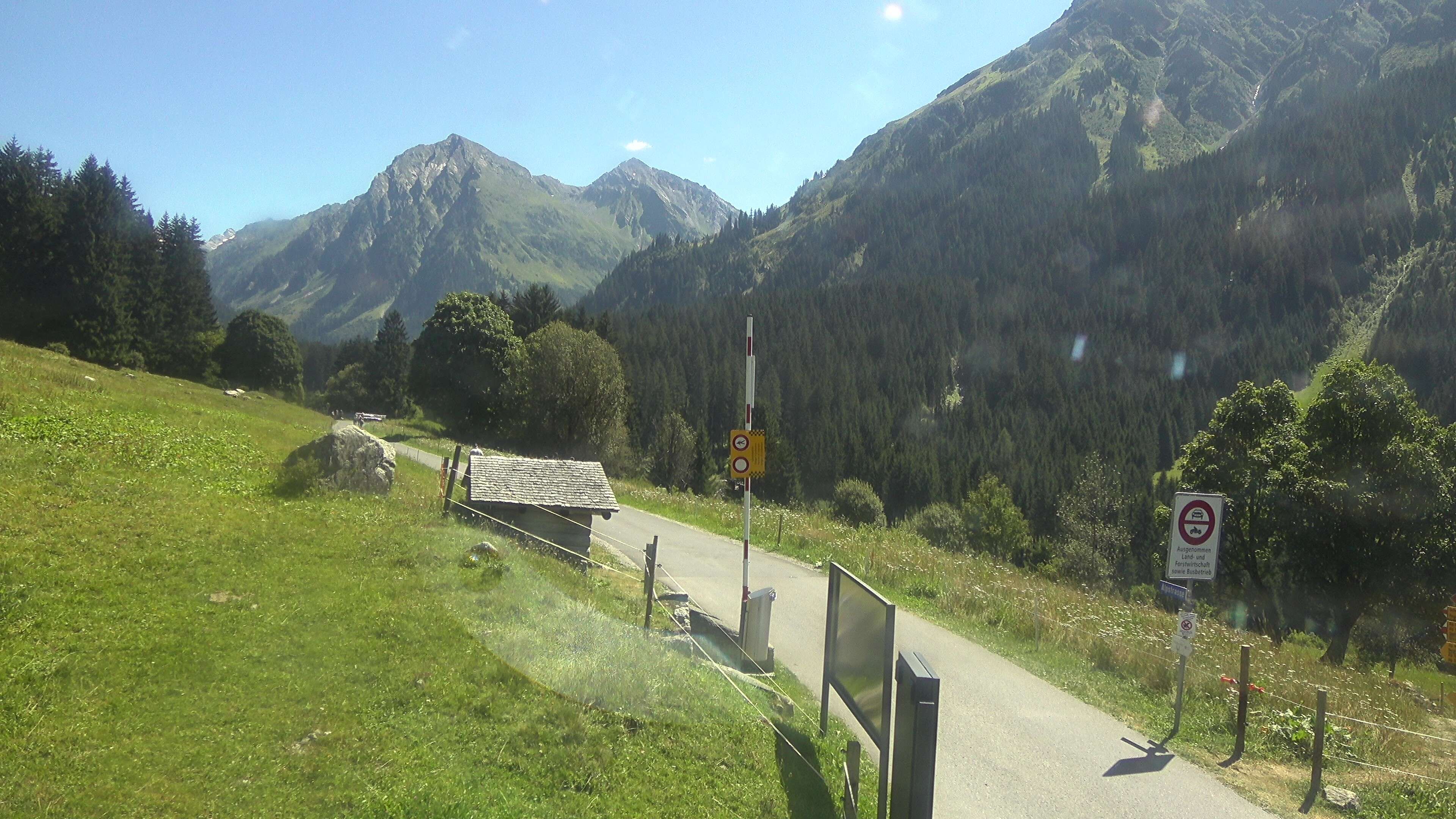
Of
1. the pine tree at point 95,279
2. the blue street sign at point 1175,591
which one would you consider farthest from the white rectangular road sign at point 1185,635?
the pine tree at point 95,279

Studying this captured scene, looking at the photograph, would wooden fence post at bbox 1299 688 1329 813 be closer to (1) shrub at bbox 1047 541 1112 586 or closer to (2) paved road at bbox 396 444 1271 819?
(2) paved road at bbox 396 444 1271 819

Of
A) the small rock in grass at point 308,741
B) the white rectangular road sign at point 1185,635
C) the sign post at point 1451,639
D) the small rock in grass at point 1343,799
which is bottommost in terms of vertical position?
the sign post at point 1451,639

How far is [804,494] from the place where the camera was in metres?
95.4

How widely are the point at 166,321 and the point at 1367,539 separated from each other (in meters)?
72.1

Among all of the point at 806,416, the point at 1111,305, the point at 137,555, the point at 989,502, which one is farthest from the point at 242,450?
the point at 1111,305

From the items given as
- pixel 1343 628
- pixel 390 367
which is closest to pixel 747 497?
pixel 1343 628

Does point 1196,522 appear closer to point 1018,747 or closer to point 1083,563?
point 1018,747

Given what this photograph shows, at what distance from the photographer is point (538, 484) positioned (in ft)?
53.7

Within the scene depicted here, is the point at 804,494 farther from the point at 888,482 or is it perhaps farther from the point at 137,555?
the point at 137,555

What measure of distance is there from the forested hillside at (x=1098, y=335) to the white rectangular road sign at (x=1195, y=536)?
60.6 m

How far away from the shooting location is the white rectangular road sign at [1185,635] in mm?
10023

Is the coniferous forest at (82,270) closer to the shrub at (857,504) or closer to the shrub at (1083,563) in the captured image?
the shrub at (857,504)

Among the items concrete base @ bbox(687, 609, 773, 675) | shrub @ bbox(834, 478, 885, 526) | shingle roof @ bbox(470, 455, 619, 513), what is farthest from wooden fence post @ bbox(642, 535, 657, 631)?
shrub @ bbox(834, 478, 885, 526)

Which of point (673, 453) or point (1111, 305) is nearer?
point (673, 453)
